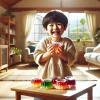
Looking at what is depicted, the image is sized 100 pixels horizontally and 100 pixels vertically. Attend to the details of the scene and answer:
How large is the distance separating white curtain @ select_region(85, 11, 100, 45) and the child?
605 cm

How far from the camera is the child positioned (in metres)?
1.19

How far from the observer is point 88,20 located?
713cm

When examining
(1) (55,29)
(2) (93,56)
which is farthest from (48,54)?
(2) (93,56)

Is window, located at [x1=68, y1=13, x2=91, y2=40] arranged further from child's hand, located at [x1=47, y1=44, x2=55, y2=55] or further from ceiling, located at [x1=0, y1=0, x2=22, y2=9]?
child's hand, located at [x1=47, y1=44, x2=55, y2=55]

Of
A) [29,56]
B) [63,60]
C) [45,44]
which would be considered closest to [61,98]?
[63,60]

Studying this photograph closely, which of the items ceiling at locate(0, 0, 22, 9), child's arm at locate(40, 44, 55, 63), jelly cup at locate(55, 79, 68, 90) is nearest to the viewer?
jelly cup at locate(55, 79, 68, 90)

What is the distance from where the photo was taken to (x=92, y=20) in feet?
23.3

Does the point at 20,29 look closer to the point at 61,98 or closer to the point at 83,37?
the point at 83,37

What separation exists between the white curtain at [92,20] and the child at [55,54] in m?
6.05

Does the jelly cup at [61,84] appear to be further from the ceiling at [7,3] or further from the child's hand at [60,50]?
the ceiling at [7,3]

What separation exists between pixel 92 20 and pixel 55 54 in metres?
6.25

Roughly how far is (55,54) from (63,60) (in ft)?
0.23

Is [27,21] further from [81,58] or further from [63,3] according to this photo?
[81,58]

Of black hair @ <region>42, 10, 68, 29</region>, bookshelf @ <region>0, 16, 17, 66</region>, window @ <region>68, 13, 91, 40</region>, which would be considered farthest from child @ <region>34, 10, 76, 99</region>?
window @ <region>68, 13, 91, 40</region>
